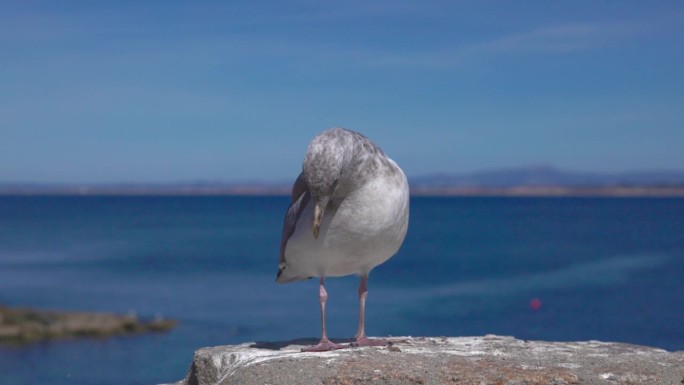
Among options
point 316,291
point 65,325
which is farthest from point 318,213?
point 316,291

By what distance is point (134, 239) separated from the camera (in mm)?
99875

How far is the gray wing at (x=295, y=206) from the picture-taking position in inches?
313

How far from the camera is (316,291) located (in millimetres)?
46594

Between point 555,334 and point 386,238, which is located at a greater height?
point 386,238

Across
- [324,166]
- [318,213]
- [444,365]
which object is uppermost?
[324,166]

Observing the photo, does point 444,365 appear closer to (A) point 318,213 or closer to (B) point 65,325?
(A) point 318,213

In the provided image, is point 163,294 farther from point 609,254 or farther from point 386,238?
point 386,238

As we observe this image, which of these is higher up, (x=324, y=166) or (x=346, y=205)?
(x=324, y=166)

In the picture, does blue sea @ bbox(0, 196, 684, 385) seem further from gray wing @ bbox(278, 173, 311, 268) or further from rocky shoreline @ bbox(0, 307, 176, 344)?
gray wing @ bbox(278, 173, 311, 268)

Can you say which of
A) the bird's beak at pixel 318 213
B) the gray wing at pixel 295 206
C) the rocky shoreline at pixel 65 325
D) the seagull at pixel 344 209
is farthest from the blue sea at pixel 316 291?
the bird's beak at pixel 318 213

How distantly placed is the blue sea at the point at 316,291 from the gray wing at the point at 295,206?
18242mm

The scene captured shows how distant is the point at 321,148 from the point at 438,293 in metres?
44.8

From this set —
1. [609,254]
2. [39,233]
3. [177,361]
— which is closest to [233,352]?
[177,361]

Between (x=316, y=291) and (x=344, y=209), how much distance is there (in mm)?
39276
